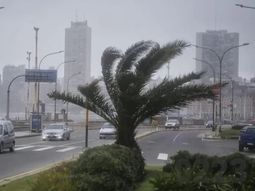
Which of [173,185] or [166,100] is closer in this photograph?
[173,185]

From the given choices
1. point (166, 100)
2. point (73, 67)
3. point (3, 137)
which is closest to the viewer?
point (166, 100)

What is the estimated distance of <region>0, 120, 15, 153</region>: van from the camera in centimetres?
3125

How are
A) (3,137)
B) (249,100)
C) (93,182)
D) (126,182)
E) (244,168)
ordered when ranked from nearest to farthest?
(93,182), (126,182), (244,168), (3,137), (249,100)

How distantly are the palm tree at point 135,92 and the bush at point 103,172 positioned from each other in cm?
410

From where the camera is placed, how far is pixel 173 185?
10.7m

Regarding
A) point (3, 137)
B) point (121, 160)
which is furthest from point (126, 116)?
point (3, 137)

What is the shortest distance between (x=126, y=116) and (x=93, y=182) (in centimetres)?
609

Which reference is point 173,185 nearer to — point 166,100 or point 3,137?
point 166,100

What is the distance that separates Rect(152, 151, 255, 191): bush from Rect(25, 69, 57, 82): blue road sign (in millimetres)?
56533

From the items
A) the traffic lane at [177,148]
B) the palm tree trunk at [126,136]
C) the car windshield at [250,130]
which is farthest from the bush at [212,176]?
the car windshield at [250,130]

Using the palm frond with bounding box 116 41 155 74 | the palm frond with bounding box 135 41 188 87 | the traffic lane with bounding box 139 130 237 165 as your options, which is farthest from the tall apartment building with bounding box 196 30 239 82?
the palm frond with bounding box 135 41 188 87

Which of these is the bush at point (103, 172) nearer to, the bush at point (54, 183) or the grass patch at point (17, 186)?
the bush at point (54, 183)

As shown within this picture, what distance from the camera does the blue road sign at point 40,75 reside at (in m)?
70.2

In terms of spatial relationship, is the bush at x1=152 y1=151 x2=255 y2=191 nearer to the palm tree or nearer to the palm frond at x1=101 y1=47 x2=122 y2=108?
the palm tree
